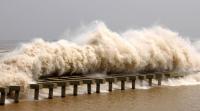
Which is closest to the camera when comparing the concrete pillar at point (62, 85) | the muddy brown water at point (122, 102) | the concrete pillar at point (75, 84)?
the muddy brown water at point (122, 102)

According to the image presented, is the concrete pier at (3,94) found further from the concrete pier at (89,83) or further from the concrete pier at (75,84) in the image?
the concrete pier at (89,83)

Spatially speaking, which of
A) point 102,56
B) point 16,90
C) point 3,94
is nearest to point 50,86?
point 16,90

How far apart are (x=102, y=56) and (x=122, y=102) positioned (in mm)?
7036

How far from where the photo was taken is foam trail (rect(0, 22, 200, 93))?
839 inches

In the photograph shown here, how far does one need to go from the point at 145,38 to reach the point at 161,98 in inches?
438

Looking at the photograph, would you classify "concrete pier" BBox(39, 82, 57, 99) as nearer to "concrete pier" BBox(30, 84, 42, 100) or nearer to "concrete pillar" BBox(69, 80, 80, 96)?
"concrete pier" BBox(30, 84, 42, 100)

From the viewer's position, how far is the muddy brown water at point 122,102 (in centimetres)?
1802

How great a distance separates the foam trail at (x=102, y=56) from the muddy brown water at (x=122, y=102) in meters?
1.62

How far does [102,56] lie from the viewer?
2667 cm

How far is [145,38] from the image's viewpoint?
32.2 meters

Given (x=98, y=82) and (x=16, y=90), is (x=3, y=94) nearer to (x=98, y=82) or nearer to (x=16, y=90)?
(x=16, y=90)

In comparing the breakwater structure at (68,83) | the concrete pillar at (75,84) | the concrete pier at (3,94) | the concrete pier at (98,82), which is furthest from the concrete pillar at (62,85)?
the concrete pier at (3,94)

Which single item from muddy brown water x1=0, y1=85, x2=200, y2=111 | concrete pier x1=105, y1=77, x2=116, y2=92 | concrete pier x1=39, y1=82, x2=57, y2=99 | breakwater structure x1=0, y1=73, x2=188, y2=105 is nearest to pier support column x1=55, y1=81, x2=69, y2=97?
breakwater structure x1=0, y1=73, x2=188, y2=105

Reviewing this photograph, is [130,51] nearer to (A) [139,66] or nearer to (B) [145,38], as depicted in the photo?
(A) [139,66]
